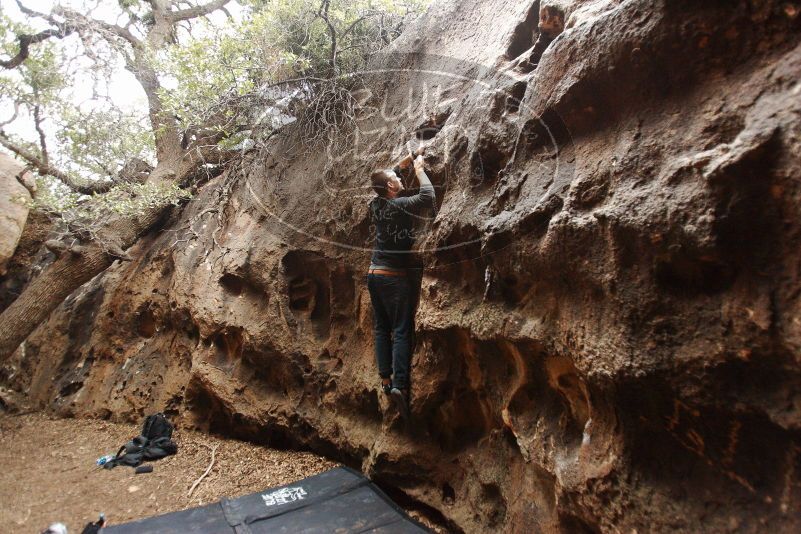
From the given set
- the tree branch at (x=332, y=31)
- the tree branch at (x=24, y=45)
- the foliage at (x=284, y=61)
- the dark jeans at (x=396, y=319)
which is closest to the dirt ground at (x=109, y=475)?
the dark jeans at (x=396, y=319)

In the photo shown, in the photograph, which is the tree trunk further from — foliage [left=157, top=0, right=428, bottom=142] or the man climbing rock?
the man climbing rock

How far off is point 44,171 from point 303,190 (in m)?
3.98

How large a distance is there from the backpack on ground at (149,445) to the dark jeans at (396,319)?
2.66 metres

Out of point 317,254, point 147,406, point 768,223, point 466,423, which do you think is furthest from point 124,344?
point 768,223

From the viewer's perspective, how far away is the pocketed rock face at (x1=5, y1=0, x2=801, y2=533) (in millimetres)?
1823

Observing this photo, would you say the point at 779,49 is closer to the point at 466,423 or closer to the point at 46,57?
the point at 466,423

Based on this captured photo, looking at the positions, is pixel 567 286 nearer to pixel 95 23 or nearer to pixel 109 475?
pixel 109 475

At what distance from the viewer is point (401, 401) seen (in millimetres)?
3721

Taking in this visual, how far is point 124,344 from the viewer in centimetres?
647

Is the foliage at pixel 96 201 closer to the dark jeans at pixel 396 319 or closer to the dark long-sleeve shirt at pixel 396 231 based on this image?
the dark long-sleeve shirt at pixel 396 231

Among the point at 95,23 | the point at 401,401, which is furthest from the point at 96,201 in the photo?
the point at 401,401

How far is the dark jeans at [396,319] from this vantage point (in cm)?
378

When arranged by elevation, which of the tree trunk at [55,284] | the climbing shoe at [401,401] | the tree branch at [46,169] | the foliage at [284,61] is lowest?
the climbing shoe at [401,401]

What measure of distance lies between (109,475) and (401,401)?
9.81 ft
